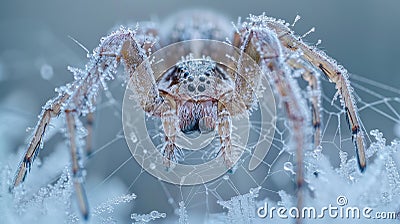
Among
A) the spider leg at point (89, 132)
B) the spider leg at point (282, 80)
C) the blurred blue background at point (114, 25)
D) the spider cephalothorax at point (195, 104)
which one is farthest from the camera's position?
the blurred blue background at point (114, 25)

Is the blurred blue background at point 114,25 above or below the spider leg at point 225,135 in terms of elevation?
above

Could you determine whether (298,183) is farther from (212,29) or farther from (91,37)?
(91,37)

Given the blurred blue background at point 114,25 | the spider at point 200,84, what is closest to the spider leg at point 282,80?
the spider at point 200,84

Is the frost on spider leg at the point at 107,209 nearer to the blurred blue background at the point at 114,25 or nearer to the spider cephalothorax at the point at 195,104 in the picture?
the spider cephalothorax at the point at 195,104

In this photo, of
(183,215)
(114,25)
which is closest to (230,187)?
(183,215)

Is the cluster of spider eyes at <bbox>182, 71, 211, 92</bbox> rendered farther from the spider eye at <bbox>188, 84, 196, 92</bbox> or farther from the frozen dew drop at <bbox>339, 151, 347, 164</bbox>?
the frozen dew drop at <bbox>339, 151, 347, 164</bbox>

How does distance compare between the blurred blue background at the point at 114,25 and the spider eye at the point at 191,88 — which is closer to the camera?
the spider eye at the point at 191,88
